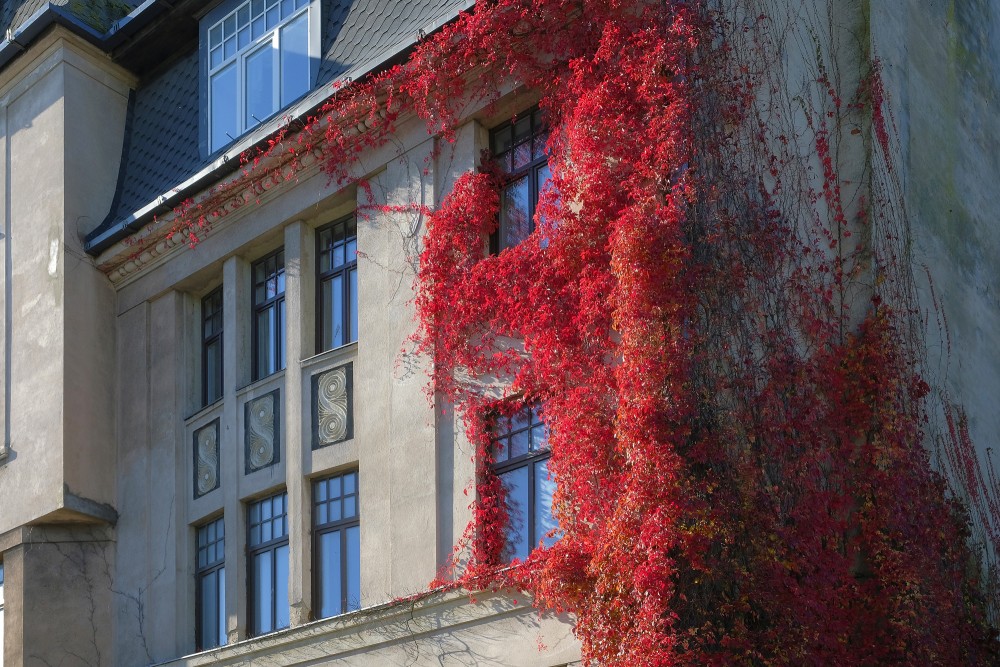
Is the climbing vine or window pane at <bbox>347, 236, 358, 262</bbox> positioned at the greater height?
window pane at <bbox>347, 236, 358, 262</bbox>

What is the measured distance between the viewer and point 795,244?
1769 cm

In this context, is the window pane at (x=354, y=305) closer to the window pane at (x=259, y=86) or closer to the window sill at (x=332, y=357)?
the window sill at (x=332, y=357)

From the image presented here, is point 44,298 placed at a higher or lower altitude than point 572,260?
higher

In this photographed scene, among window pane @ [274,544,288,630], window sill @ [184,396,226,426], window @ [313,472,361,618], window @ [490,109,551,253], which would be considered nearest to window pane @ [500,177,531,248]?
window @ [490,109,551,253]

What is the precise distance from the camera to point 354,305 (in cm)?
2147

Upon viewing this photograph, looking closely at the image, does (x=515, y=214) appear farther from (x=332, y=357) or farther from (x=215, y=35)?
(x=215, y=35)

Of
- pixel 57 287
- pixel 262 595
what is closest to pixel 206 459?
pixel 262 595

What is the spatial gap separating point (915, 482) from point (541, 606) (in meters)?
3.91

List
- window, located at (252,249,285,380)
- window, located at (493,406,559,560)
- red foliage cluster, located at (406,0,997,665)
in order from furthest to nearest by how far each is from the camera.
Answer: window, located at (252,249,285,380) → window, located at (493,406,559,560) → red foliage cluster, located at (406,0,997,665)

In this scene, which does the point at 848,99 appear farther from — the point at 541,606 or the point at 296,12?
the point at 296,12

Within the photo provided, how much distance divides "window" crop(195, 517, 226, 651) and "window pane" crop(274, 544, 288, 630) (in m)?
1.04

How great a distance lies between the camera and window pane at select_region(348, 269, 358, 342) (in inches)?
839

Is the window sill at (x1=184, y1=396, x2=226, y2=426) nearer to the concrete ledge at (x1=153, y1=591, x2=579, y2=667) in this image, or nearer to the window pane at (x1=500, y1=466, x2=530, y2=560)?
the concrete ledge at (x1=153, y1=591, x2=579, y2=667)

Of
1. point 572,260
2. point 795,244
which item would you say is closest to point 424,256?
point 572,260
